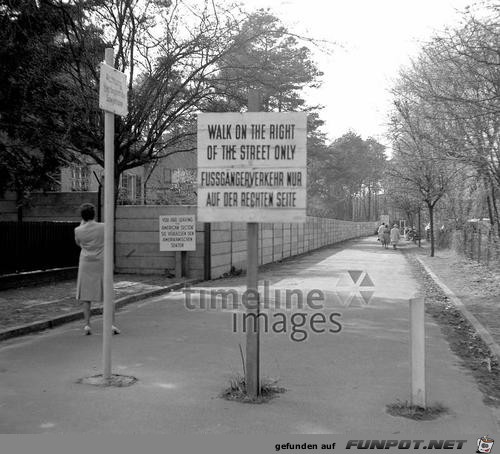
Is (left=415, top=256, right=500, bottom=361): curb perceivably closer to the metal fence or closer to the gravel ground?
the gravel ground

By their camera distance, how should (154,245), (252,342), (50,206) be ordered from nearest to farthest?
(252,342) → (154,245) → (50,206)

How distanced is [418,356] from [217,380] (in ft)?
6.66

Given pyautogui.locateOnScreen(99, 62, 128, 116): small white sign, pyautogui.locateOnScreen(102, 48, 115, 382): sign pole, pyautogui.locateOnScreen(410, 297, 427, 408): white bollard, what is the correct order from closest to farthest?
1. pyautogui.locateOnScreen(410, 297, 427, 408): white bollard
2. pyautogui.locateOnScreen(99, 62, 128, 116): small white sign
3. pyautogui.locateOnScreen(102, 48, 115, 382): sign pole

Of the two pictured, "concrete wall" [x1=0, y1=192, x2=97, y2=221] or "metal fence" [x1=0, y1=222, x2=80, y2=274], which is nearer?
"metal fence" [x1=0, y1=222, x2=80, y2=274]

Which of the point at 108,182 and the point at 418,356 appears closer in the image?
the point at 418,356

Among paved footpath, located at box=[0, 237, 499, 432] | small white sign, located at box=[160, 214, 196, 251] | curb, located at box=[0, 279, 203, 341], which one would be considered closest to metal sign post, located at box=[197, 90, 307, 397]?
paved footpath, located at box=[0, 237, 499, 432]

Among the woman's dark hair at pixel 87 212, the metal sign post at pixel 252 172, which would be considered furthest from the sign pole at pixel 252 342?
the woman's dark hair at pixel 87 212

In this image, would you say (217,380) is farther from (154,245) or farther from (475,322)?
(154,245)

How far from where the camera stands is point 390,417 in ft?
16.2

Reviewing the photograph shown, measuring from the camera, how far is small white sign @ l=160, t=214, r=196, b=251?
1575 cm

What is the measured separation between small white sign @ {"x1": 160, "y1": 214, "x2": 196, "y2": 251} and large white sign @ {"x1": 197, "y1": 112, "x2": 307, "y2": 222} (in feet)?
33.9

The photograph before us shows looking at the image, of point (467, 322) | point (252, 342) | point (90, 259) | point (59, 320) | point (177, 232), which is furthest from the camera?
point (177, 232)

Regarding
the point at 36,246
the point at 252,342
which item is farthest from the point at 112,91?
the point at 36,246

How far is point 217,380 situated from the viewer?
607cm
